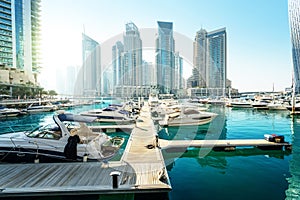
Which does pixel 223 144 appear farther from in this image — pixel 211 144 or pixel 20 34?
pixel 20 34

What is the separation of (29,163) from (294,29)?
324 ft

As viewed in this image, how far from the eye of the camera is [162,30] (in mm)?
30172

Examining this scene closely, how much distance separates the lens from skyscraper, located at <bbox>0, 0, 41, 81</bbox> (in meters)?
80.2

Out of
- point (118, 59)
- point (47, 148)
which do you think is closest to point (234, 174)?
point (47, 148)

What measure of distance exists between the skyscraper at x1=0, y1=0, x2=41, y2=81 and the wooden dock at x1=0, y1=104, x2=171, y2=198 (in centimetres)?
9127

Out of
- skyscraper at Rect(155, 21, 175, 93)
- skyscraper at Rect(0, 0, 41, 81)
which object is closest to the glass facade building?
skyscraper at Rect(0, 0, 41, 81)

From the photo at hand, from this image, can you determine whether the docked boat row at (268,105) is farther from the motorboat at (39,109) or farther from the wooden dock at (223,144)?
the motorboat at (39,109)

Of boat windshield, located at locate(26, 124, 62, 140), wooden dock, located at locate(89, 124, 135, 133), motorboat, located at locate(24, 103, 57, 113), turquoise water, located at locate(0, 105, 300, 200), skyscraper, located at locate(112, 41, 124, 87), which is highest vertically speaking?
skyscraper, located at locate(112, 41, 124, 87)

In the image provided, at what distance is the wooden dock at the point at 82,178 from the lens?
6598 millimetres

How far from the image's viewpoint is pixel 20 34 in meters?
90.6

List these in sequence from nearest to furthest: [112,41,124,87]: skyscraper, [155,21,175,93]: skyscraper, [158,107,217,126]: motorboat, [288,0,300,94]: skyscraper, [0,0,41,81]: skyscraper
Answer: [158,107,217,126]: motorboat, [155,21,175,93]: skyscraper, [112,41,124,87]: skyscraper, [288,0,300,94]: skyscraper, [0,0,41,81]: skyscraper

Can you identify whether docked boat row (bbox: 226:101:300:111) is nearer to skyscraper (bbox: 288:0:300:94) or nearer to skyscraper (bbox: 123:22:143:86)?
skyscraper (bbox: 288:0:300:94)

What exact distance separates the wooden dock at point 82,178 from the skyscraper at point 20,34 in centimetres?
9127

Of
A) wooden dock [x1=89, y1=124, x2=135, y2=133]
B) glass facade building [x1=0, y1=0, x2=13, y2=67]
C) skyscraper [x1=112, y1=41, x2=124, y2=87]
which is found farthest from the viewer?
glass facade building [x1=0, y1=0, x2=13, y2=67]
